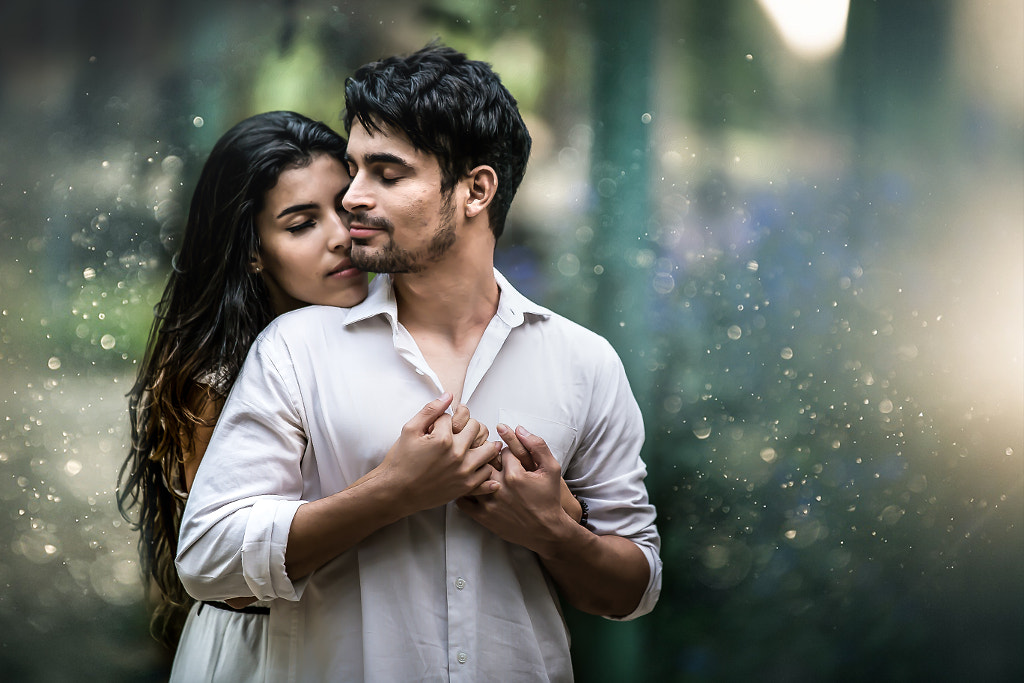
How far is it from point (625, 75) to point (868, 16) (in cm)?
47

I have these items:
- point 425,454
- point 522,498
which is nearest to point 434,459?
point 425,454

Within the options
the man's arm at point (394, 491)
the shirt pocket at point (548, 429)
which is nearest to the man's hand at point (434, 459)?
the man's arm at point (394, 491)

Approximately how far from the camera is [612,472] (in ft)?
4.39

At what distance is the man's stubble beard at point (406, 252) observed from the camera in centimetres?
123

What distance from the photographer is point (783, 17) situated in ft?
5.24

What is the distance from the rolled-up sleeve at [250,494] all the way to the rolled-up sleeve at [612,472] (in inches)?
16.7

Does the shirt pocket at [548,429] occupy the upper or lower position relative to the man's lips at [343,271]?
lower

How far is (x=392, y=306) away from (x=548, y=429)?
0.29 meters

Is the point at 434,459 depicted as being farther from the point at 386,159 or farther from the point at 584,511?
the point at 386,159

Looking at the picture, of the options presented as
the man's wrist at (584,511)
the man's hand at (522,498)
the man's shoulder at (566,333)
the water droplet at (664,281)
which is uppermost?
the water droplet at (664,281)

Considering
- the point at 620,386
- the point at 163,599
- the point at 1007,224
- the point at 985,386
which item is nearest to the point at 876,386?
the point at 985,386

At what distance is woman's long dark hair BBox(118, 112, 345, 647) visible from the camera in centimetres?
134

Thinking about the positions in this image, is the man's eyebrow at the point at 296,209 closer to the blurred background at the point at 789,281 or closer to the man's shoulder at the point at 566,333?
the blurred background at the point at 789,281

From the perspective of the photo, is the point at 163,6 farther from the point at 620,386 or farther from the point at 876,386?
the point at 876,386
